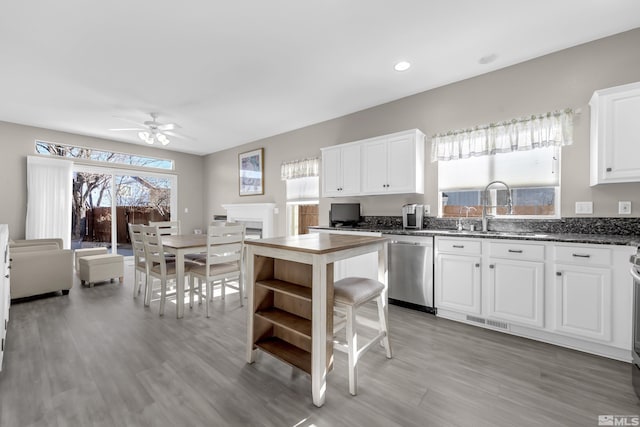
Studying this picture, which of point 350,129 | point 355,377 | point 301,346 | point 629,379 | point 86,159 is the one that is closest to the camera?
point 355,377

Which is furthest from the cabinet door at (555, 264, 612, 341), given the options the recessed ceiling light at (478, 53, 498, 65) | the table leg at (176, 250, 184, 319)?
the table leg at (176, 250, 184, 319)

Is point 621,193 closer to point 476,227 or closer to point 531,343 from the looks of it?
point 476,227

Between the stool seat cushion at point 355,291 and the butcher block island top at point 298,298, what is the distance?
10 cm

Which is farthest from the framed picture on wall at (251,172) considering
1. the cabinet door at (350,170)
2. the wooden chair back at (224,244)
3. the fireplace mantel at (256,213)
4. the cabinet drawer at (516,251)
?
the cabinet drawer at (516,251)

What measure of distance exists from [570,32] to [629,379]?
2.78 meters

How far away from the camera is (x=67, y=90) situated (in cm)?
346

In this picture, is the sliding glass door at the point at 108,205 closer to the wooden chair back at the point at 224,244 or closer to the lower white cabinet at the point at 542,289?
the wooden chair back at the point at 224,244

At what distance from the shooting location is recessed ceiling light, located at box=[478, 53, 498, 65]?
2770 millimetres

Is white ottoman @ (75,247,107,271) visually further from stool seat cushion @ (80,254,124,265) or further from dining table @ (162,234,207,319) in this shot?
dining table @ (162,234,207,319)

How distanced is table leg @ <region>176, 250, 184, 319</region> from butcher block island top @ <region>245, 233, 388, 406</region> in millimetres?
1308

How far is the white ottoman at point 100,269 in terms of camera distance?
13.3ft

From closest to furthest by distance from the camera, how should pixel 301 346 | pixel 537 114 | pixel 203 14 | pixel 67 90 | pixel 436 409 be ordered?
pixel 436 409
pixel 301 346
pixel 203 14
pixel 537 114
pixel 67 90

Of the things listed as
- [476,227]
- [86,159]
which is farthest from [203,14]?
[86,159]

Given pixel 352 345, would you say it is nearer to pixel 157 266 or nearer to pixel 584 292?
pixel 584 292
